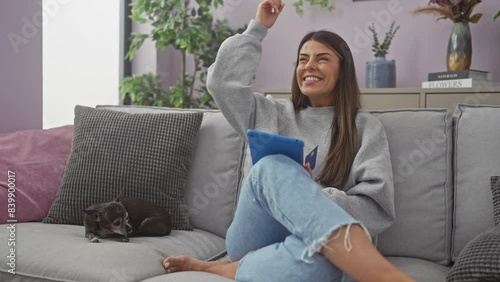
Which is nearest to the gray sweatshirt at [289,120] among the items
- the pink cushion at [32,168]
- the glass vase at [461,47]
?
the pink cushion at [32,168]

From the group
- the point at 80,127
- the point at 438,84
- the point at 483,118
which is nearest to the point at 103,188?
the point at 80,127

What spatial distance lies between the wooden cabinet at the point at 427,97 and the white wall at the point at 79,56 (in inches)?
→ 74.8

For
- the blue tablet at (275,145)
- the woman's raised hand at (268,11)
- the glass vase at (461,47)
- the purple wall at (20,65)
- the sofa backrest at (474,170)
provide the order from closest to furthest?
the blue tablet at (275,145), the sofa backrest at (474,170), the woman's raised hand at (268,11), the purple wall at (20,65), the glass vase at (461,47)

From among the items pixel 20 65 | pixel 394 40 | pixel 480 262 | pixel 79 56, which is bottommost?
pixel 480 262

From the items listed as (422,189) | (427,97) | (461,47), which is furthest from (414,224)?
(461,47)

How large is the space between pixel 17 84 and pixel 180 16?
47.2 inches

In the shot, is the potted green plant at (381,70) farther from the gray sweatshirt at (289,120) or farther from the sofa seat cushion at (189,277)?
the sofa seat cushion at (189,277)

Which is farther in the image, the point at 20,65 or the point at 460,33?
the point at 460,33

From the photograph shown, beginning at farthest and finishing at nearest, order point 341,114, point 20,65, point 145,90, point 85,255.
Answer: point 145,90 < point 20,65 < point 341,114 < point 85,255

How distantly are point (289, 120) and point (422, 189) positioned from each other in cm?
46

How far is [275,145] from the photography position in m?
1.37

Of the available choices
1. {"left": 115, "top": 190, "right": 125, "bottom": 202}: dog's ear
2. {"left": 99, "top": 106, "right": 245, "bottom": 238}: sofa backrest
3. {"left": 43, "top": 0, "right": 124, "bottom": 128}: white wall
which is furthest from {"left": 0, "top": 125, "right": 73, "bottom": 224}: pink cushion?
{"left": 43, "top": 0, "right": 124, "bottom": 128}: white wall

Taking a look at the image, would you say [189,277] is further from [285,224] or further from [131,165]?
[131,165]

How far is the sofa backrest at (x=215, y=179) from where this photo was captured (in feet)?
6.25
